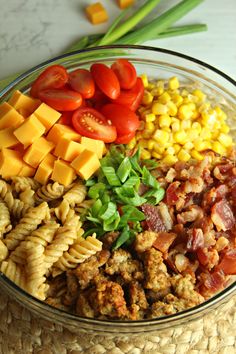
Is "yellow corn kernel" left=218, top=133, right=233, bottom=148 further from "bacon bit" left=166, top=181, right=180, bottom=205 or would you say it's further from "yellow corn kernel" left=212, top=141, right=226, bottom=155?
"bacon bit" left=166, top=181, right=180, bottom=205

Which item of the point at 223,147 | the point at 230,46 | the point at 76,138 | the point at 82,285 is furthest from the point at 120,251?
the point at 230,46

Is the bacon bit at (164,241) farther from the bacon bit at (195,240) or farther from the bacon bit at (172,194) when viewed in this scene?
the bacon bit at (172,194)

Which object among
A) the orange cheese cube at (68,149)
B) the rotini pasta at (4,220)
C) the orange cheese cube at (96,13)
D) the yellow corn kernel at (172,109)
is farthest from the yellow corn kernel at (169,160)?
the orange cheese cube at (96,13)

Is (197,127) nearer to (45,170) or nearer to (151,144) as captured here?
(151,144)

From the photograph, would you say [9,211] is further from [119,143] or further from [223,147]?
[223,147]

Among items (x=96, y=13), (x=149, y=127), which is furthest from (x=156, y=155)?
(x=96, y=13)

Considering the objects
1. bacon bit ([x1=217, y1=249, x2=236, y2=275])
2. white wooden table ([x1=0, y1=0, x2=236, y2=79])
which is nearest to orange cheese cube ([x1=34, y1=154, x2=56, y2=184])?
bacon bit ([x1=217, y1=249, x2=236, y2=275])
